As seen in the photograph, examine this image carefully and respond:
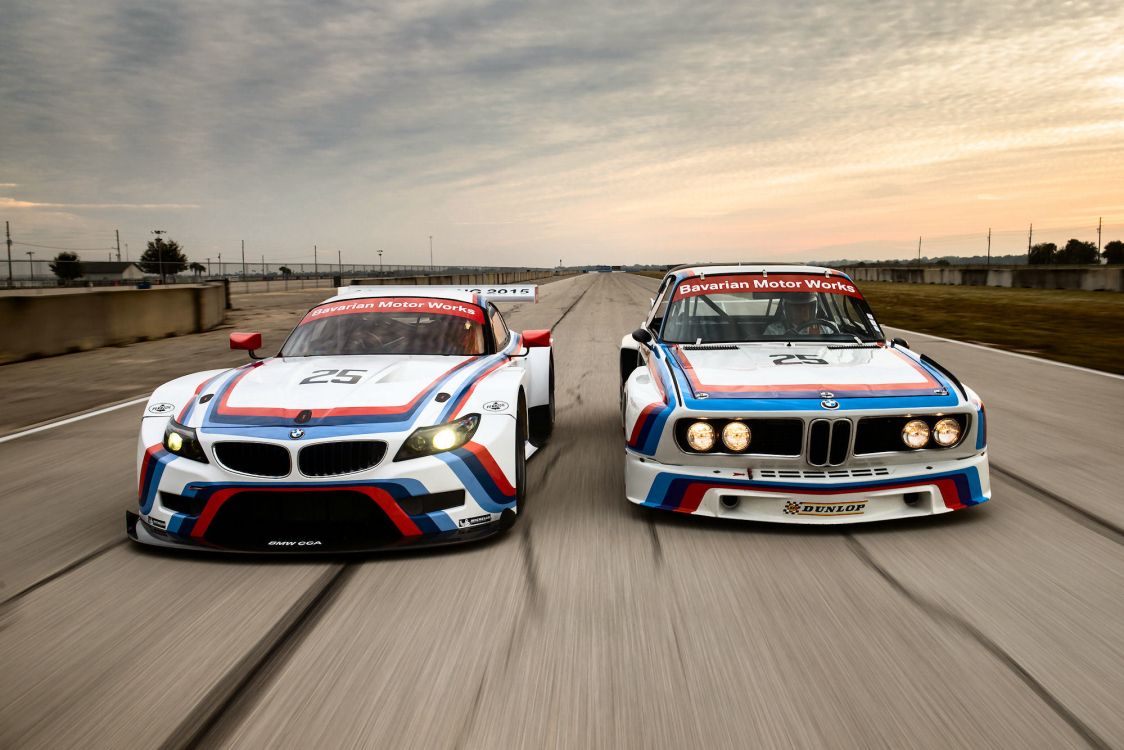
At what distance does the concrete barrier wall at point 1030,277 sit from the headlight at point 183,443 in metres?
25.0

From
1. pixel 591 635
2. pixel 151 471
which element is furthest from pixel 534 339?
pixel 591 635

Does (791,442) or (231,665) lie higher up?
(791,442)

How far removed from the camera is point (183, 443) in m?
4.06

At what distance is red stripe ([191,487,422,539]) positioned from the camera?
3865mm

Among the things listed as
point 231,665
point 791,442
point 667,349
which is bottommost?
point 231,665

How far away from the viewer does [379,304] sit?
6.12 metres

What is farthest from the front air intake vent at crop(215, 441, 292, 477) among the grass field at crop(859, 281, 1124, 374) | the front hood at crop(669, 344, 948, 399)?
the grass field at crop(859, 281, 1124, 374)

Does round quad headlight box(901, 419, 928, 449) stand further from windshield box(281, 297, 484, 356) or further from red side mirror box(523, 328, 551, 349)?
windshield box(281, 297, 484, 356)

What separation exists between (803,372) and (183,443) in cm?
339

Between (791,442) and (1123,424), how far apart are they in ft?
15.8

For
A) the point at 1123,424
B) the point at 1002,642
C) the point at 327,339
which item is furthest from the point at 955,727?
the point at 1123,424

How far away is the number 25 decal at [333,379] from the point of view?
4.62 meters

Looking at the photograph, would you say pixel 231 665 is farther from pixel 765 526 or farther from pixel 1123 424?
pixel 1123 424

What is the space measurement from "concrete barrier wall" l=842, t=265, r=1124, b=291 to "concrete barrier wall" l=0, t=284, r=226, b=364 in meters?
19.4
